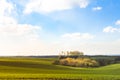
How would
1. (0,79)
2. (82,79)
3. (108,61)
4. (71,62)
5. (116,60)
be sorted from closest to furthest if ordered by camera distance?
(0,79) → (82,79) → (71,62) → (108,61) → (116,60)

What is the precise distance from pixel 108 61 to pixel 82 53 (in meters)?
16.7

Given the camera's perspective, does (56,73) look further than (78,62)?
No

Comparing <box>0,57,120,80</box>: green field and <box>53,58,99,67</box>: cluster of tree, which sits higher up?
<box>53,58,99,67</box>: cluster of tree

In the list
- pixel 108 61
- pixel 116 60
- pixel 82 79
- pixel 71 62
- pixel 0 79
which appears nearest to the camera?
pixel 0 79

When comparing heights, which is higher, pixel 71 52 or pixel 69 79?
pixel 71 52

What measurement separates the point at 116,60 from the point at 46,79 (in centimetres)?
9595

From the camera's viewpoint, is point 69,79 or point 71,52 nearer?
point 69,79

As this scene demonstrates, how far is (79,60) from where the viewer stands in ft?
409

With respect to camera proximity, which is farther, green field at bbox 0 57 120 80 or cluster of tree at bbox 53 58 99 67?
cluster of tree at bbox 53 58 99 67

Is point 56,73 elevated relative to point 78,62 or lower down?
lower down

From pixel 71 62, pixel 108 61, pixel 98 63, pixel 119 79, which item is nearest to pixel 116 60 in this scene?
pixel 108 61

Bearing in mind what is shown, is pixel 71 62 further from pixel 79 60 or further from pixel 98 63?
pixel 98 63

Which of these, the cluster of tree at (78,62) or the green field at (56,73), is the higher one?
the cluster of tree at (78,62)

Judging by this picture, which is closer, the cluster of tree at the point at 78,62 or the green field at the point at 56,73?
the green field at the point at 56,73
